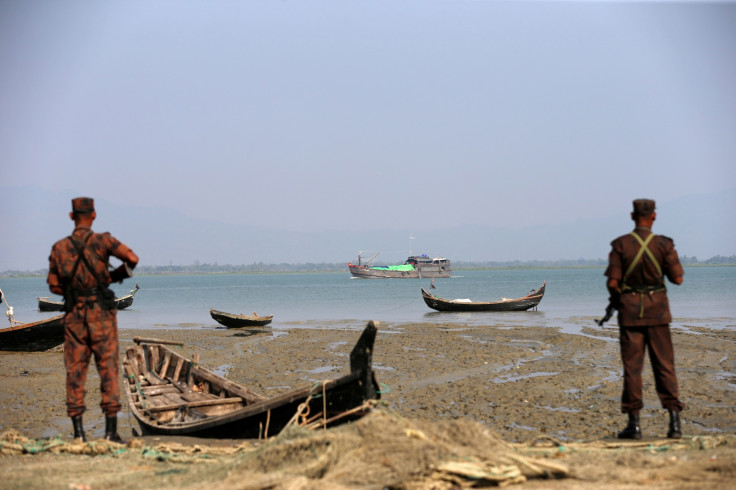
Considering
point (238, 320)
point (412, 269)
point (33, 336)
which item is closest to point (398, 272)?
point (412, 269)

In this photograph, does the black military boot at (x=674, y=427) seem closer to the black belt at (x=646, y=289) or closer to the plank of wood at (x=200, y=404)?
the black belt at (x=646, y=289)

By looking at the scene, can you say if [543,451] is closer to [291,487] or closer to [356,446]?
[356,446]

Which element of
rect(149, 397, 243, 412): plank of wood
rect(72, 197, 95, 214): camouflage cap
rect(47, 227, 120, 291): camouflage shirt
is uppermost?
rect(72, 197, 95, 214): camouflage cap

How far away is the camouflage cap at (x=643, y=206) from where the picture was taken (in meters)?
6.67

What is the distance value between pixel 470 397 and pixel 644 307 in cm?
558

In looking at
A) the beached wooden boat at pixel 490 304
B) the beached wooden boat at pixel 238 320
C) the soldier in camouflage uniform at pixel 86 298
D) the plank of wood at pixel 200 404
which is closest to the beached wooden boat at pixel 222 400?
the plank of wood at pixel 200 404

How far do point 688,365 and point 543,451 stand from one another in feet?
35.2

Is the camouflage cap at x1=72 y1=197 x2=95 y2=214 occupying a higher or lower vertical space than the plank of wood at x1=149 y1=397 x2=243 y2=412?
higher

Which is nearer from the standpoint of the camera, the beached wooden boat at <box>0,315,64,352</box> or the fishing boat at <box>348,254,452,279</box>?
the beached wooden boat at <box>0,315,64,352</box>

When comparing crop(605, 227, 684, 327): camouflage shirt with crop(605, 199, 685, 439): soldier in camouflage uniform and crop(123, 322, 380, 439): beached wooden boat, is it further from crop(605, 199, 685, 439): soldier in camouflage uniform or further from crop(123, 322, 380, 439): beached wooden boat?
crop(123, 322, 380, 439): beached wooden boat

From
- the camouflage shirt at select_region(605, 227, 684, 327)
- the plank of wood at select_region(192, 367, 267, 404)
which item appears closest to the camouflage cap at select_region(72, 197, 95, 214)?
the plank of wood at select_region(192, 367, 267, 404)

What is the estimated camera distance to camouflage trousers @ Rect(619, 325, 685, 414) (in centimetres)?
643

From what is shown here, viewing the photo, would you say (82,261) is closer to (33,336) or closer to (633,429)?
(633,429)

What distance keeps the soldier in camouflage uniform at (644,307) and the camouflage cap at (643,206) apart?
228 mm
